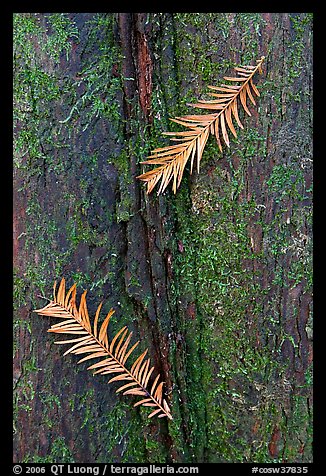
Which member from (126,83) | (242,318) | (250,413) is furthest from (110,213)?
(250,413)

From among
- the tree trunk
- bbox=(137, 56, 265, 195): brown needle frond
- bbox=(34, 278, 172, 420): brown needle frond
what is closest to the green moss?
the tree trunk

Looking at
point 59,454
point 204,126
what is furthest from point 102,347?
point 204,126

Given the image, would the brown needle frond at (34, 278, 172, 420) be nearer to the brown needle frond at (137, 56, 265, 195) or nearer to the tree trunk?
the tree trunk

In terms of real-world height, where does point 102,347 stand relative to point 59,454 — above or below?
above

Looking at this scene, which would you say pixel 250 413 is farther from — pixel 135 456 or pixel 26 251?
pixel 26 251

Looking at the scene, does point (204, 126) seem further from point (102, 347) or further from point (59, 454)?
point (59, 454)

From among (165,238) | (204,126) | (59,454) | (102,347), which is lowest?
(59,454)
